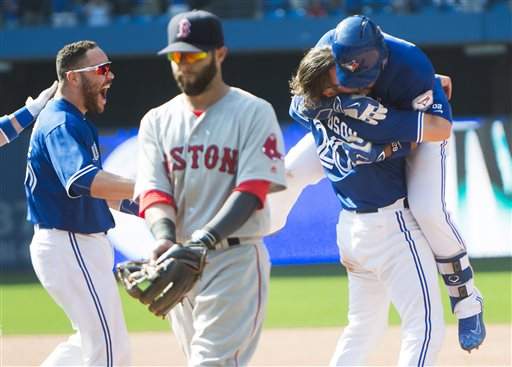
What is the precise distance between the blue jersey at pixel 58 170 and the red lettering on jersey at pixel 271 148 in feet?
4.25

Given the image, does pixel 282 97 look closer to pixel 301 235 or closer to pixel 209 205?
pixel 301 235

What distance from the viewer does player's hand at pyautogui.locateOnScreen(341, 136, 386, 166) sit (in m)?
5.09

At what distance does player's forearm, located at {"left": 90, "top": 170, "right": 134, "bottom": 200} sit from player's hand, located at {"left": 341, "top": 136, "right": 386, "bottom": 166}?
43.7 inches

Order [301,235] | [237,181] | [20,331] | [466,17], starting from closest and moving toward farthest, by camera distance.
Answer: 1. [237,181]
2. [20,331]
3. [301,235]
4. [466,17]

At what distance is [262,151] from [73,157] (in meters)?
1.37

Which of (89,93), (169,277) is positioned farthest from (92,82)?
(169,277)

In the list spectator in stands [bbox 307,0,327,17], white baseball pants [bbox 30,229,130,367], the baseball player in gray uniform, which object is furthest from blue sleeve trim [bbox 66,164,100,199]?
spectator in stands [bbox 307,0,327,17]

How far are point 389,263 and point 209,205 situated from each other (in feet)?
4.29

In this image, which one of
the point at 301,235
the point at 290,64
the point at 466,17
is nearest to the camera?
the point at 301,235

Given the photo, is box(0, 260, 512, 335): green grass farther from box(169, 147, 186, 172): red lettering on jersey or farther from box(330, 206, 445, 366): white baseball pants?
box(169, 147, 186, 172): red lettering on jersey

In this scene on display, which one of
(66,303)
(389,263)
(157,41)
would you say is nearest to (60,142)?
→ (66,303)

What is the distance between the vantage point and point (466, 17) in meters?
20.0

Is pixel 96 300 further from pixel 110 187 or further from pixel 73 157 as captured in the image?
pixel 73 157

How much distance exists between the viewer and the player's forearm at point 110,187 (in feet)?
16.6
